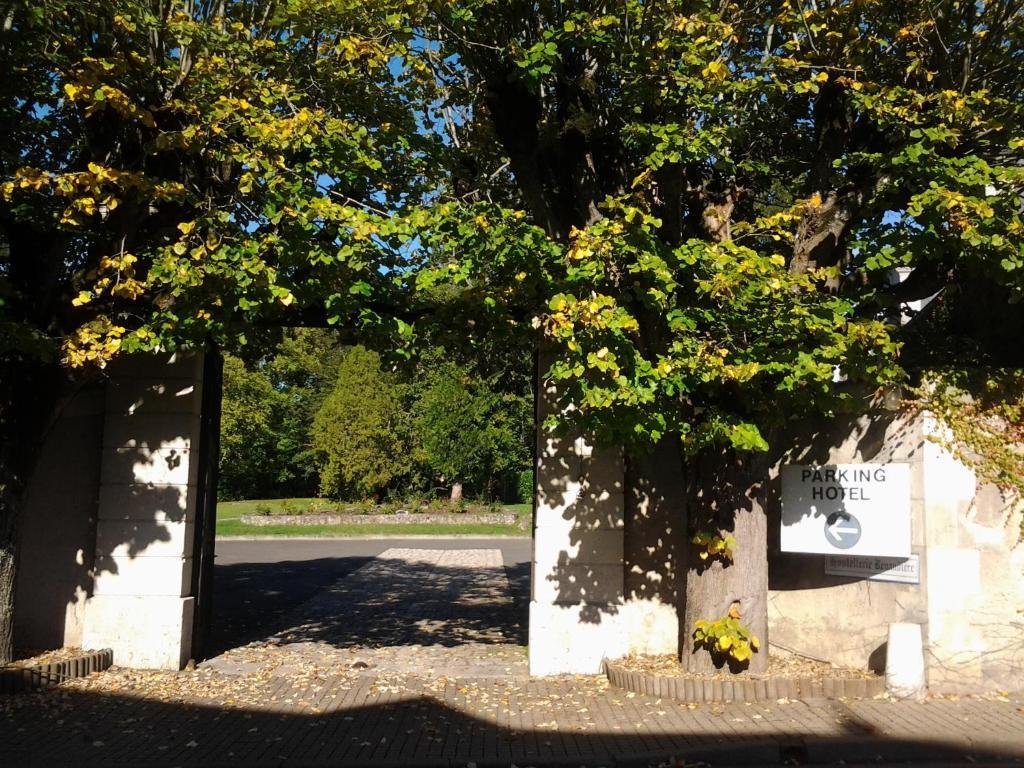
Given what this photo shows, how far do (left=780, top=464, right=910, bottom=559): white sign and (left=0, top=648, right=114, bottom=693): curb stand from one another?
21.2ft

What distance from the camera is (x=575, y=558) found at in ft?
25.8

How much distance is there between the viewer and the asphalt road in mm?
10602

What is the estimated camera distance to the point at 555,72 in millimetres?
7195

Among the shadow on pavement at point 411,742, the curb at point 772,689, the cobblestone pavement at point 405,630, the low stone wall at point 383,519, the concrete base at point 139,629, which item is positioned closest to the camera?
the shadow on pavement at point 411,742

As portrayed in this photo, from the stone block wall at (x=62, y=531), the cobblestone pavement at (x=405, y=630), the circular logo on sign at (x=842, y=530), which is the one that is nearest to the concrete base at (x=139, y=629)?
the stone block wall at (x=62, y=531)

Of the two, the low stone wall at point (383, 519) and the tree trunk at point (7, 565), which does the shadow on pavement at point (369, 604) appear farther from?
the low stone wall at point (383, 519)

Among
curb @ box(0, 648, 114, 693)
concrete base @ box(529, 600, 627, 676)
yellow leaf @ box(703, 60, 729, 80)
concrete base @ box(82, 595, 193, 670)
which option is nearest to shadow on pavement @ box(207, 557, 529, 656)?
concrete base @ box(82, 595, 193, 670)

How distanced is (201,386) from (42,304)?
5.41ft

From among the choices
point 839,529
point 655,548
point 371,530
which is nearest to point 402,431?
point 371,530

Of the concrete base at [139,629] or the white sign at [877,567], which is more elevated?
the white sign at [877,567]

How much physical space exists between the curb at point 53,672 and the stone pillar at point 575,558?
13.3ft

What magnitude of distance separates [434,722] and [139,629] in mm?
3370

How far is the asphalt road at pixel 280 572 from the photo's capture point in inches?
417

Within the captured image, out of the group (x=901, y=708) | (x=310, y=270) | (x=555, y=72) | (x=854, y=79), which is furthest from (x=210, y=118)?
(x=901, y=708)
